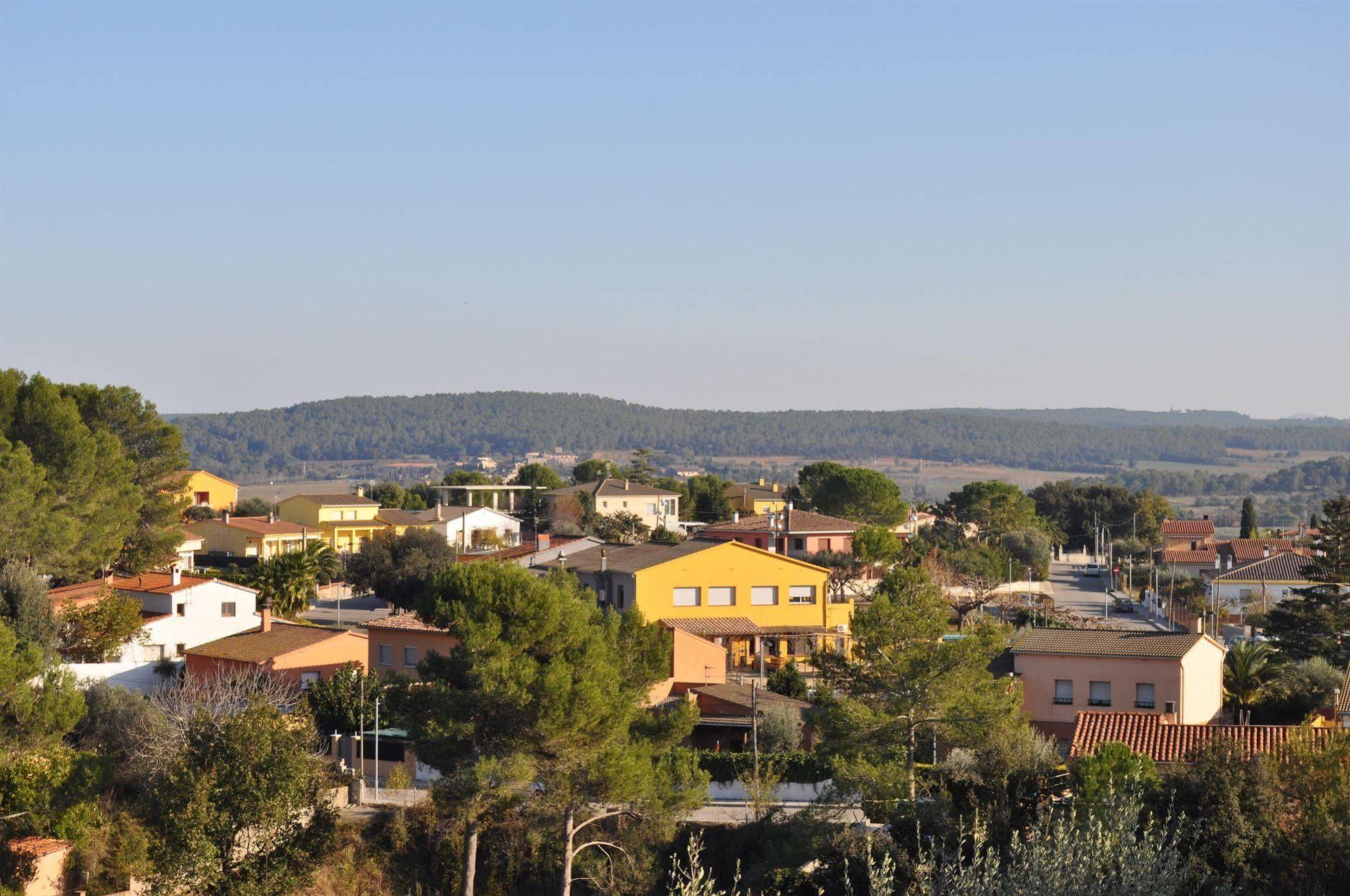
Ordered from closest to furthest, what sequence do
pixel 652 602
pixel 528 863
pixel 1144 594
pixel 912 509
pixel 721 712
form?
1. pixel 528 863
2. pixel 721 712
3. pixel 652 602
4. pixel 1144 594
5. pixel 912 509

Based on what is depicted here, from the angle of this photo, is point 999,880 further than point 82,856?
No

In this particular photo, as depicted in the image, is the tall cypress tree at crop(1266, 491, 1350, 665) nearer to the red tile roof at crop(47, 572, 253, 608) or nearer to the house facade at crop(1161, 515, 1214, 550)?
the red tile roof at crop(47, 572, 253, 608)

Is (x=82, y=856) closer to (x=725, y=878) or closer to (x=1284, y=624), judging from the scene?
(x=725, y=878)

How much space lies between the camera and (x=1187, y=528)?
95875 millimetres

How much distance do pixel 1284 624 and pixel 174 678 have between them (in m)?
30.9

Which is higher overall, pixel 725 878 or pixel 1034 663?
pixel 1034 663

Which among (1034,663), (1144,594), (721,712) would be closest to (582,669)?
(721,712)

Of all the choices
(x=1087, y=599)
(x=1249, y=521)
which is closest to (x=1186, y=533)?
(x=1249, y=521)

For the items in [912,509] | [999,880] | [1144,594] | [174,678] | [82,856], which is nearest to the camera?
[999,880]

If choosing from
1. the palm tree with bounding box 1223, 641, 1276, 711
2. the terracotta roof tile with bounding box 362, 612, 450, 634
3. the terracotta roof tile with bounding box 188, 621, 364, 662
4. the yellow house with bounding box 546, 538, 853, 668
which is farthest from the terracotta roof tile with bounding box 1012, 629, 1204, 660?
the terracotta roof tile with bounding box 188, 621, 364, 662

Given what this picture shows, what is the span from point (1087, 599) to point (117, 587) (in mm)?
41814

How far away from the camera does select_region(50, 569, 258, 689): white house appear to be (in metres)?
38.9

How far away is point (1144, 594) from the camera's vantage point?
70312 mm

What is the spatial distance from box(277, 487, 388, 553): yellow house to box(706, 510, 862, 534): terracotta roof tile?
2307 cm
